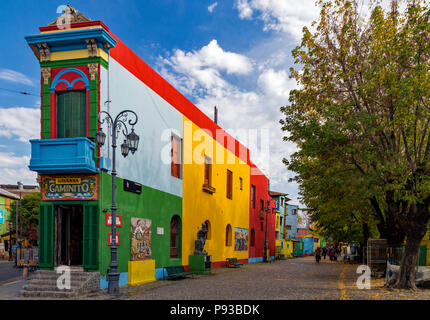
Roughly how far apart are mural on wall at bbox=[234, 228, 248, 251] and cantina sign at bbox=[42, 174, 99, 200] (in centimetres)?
1942

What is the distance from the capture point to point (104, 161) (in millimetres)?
14523

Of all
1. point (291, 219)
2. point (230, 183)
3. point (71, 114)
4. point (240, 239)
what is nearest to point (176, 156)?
point (71, 114)

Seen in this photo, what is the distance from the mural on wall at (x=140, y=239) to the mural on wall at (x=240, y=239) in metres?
15.2

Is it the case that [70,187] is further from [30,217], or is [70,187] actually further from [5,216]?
[5,216]

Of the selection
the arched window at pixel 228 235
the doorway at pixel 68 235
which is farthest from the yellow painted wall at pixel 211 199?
the doorway at pixel 68 235

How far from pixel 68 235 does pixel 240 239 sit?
20.0 m

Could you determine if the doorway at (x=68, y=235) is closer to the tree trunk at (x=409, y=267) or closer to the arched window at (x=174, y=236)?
the arched window at (x=174, y=236)

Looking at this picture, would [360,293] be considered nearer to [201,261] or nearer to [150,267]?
[150,267]

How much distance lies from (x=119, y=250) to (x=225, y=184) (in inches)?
612

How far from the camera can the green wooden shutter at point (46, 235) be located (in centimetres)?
1437

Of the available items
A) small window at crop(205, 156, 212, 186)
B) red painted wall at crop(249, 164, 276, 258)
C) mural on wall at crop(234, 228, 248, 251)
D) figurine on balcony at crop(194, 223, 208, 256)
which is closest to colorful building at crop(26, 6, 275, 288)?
figurine on balcony at crop(194, 223, 208, 256)

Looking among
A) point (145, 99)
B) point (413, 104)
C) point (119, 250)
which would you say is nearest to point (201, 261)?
point (119, 250)

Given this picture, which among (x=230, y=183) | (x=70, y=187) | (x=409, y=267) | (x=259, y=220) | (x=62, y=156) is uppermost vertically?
(x=62, y=156)

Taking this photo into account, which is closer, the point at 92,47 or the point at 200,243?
the point at 92,47
